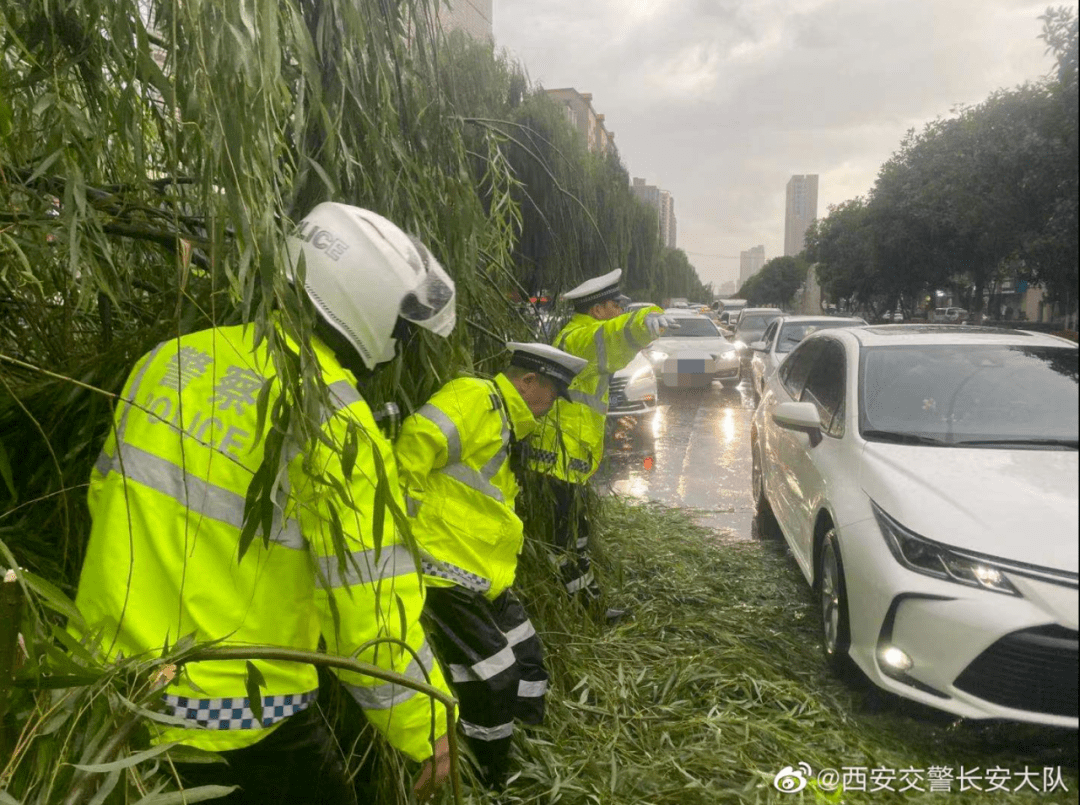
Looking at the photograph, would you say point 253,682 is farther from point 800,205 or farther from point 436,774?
point 800,205

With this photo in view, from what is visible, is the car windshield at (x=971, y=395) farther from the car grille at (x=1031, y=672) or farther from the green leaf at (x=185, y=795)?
the green leaf at (x=185, y=795)

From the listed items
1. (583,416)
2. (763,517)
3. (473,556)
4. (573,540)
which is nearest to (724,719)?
(473,556)

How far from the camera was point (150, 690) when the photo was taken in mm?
1330

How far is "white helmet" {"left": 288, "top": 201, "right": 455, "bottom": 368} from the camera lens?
5.31 feet

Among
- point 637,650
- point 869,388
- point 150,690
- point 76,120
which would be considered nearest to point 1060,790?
point 869,388

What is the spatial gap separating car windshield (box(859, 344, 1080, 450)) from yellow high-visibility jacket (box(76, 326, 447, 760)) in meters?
0.77

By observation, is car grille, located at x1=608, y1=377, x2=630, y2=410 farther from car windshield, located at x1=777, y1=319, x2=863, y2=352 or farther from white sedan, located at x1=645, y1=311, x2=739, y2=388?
car windshield, located at x1=777, y1=319, x2=863, y2=352

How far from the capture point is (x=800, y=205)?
39.1 inches

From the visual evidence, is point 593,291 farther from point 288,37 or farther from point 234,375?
point 234,375

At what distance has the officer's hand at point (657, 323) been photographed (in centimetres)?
427

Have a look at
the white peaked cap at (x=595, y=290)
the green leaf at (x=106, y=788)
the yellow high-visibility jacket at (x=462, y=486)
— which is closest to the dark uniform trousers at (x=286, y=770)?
the green leaf at (x=106, y=788)

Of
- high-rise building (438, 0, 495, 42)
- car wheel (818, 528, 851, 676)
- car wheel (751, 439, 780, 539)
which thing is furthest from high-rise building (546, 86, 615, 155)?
car wheel (751, 439, 780, 539)

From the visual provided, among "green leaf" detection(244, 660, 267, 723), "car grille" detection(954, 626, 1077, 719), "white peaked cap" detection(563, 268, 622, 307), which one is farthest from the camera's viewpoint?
"white peaked cap" detection(563, 268, 622, 307)

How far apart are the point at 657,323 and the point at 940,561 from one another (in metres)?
3.34
